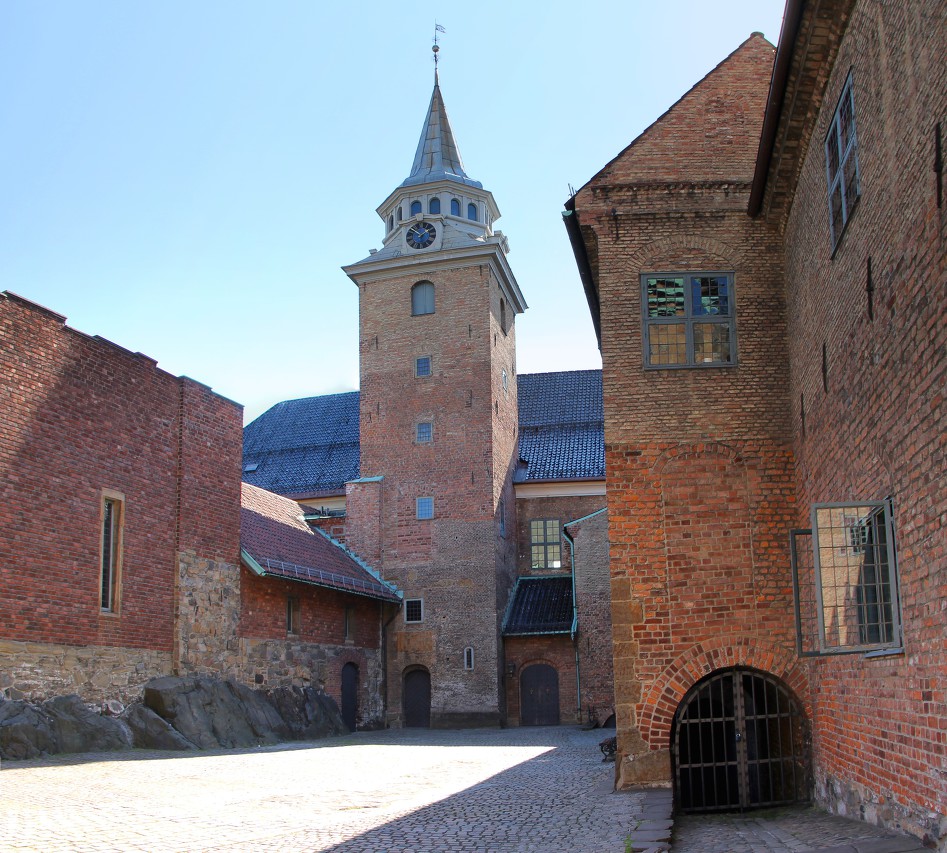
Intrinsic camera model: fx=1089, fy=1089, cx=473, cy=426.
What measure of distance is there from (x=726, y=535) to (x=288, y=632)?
52.4 feet

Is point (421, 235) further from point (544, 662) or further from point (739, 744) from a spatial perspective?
point (739, 744)

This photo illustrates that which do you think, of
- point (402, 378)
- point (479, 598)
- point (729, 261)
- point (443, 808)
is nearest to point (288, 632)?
point (479, 598)

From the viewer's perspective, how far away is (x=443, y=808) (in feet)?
41.8

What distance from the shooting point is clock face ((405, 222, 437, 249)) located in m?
36.3

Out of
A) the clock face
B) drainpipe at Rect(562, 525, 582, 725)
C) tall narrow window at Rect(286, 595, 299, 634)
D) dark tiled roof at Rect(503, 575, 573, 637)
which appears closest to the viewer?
tall narrow window at Rect(286, 595, 299, 634)

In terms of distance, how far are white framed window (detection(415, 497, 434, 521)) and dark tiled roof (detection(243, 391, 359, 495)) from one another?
415 cm

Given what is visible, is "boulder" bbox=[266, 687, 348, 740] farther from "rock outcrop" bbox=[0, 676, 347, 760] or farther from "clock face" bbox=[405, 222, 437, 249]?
"clock face" bbox=[405, 222, 437, 249]

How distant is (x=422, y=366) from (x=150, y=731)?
1711cm

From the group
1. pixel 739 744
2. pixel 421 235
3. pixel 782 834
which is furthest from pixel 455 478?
pixel 782 834

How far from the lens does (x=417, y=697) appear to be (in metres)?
33.0

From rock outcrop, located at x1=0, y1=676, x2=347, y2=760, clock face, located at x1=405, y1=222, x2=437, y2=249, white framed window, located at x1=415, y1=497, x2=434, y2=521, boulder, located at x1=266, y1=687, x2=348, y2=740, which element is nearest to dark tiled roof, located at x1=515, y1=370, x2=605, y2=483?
white framed window, located at x1=415, y1=497, x2=434, y2=521

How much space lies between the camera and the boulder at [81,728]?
717 inches

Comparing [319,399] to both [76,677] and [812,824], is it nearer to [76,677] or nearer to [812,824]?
[76,677]

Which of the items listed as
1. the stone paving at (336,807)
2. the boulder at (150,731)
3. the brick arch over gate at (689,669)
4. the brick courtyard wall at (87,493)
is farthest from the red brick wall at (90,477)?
the brick arch over gate at (689,669)
